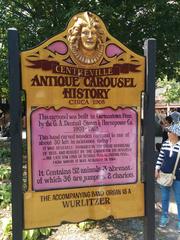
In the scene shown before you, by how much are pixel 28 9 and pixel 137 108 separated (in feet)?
24.6

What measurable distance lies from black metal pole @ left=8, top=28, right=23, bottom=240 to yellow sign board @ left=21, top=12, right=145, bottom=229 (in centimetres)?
7

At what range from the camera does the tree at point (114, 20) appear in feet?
32.1

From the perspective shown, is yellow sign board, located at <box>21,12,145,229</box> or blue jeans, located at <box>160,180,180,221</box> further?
blue jeans, located at <box>160,180,180,221</box>

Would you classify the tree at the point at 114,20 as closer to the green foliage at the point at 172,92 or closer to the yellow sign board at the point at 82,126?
the yellow sign board at the point at 82,126

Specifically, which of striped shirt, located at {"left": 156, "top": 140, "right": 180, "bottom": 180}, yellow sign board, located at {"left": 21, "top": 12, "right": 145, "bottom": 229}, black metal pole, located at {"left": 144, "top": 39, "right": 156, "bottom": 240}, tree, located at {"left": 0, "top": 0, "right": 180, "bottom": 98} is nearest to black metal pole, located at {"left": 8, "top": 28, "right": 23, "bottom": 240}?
yellow sign board, located at {"left": 21, "top": 12, "right": 145, "bottom": 229}

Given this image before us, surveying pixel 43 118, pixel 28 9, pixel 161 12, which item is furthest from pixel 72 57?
pixel 28 9

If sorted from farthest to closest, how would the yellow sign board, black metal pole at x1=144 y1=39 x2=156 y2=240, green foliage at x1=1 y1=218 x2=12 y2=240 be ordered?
green foliage at x1=1 y1=218 x2=12 y2=240
black metal pole at x1=144 y1=39 x2=156 y2=240
the yellow sign board

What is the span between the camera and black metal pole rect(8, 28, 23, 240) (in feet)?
13.7

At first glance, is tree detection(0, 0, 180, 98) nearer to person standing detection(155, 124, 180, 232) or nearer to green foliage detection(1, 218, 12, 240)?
person standing detection(155, 124, 180, 232)

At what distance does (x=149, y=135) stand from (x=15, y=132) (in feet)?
4.55

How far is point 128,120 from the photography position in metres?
4.61

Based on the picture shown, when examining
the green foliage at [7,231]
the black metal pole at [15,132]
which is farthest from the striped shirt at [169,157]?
the black metal pole at [15,132]

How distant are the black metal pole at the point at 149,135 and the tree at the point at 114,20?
4.79 m

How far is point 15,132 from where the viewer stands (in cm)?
423
